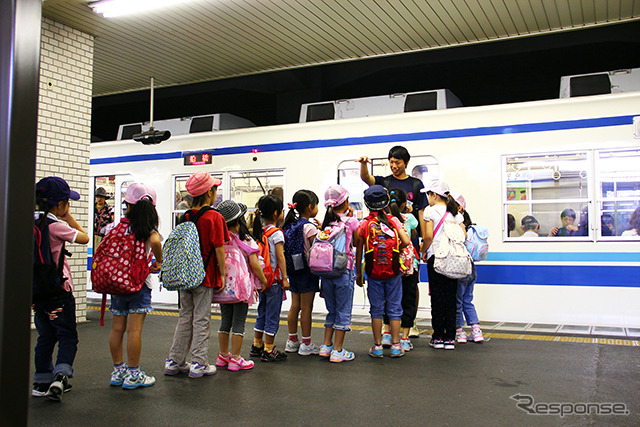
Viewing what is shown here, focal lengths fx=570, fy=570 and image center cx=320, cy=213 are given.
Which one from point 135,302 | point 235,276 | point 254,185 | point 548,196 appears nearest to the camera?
point 135,302

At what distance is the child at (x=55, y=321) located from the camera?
370cm

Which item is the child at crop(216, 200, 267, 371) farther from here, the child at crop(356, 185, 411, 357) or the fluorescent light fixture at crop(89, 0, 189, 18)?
the fluorescent light fixture at crop(89, 0, 189, 18)

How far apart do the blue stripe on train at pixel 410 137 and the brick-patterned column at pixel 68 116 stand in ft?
5.61

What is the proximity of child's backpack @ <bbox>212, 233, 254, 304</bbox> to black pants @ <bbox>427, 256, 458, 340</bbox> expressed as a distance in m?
1.86

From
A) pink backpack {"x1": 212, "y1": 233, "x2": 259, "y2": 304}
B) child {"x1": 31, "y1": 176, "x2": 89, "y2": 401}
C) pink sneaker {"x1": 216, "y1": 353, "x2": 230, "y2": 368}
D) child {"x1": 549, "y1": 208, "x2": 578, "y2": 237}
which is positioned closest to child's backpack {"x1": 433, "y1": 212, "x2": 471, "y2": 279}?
child {"x1": 549, "y1": 208, "x2": 578, "y2": 237}

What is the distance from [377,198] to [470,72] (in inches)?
306

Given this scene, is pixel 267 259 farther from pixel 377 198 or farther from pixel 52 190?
pixel 52 190

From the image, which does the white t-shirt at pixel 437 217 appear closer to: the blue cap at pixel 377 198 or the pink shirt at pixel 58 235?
the blue cap at pixel 377 198

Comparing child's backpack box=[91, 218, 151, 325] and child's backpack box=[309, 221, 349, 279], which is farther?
child's backpack box=[309, 221, 349, 279]

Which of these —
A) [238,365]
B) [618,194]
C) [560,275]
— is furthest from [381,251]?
[618,194]

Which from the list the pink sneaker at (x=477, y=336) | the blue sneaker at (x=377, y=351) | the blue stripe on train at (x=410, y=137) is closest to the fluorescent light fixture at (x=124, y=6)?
the blue stripe on train at (x=410, y=137)

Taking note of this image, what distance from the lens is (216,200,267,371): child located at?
15.0 feet

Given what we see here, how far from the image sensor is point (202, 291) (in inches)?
168

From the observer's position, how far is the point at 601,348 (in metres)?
5.27
